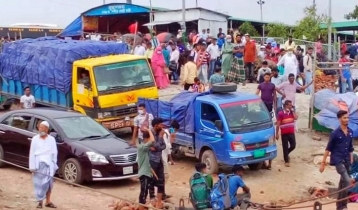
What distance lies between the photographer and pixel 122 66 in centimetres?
1902

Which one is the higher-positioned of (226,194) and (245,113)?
(245,113)

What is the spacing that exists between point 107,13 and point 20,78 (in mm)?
14934

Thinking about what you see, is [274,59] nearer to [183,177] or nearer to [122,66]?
[122,66]

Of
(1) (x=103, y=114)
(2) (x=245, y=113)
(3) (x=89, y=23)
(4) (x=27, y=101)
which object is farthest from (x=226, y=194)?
(3) (x=89, y=23)

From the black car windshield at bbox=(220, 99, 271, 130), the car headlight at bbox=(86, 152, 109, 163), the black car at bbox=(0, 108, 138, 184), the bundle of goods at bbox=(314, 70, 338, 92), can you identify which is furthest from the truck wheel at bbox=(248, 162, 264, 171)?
the bundle of goods at bbox=(314, 70, 338, 92)

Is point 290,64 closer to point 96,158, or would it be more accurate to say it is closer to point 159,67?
point 159,67

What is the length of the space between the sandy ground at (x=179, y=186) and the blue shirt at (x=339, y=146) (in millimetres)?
1345

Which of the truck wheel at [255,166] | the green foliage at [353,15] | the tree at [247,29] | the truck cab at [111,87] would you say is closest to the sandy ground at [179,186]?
the truck wheel at [255,166]

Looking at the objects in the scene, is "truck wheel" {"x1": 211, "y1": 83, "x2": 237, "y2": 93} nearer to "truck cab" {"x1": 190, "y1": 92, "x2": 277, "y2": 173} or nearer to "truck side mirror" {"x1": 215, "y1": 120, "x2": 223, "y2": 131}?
"truck cab" {"x1": 190, "y1": 92, "x2": 277, "y2": 173}

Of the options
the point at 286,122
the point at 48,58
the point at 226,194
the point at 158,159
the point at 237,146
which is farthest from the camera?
the point at 48,58

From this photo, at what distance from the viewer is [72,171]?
14500 millimetres

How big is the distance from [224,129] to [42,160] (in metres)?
4.52

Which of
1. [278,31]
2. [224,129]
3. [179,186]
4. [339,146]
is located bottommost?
[179,186]

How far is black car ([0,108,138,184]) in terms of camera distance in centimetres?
1433
